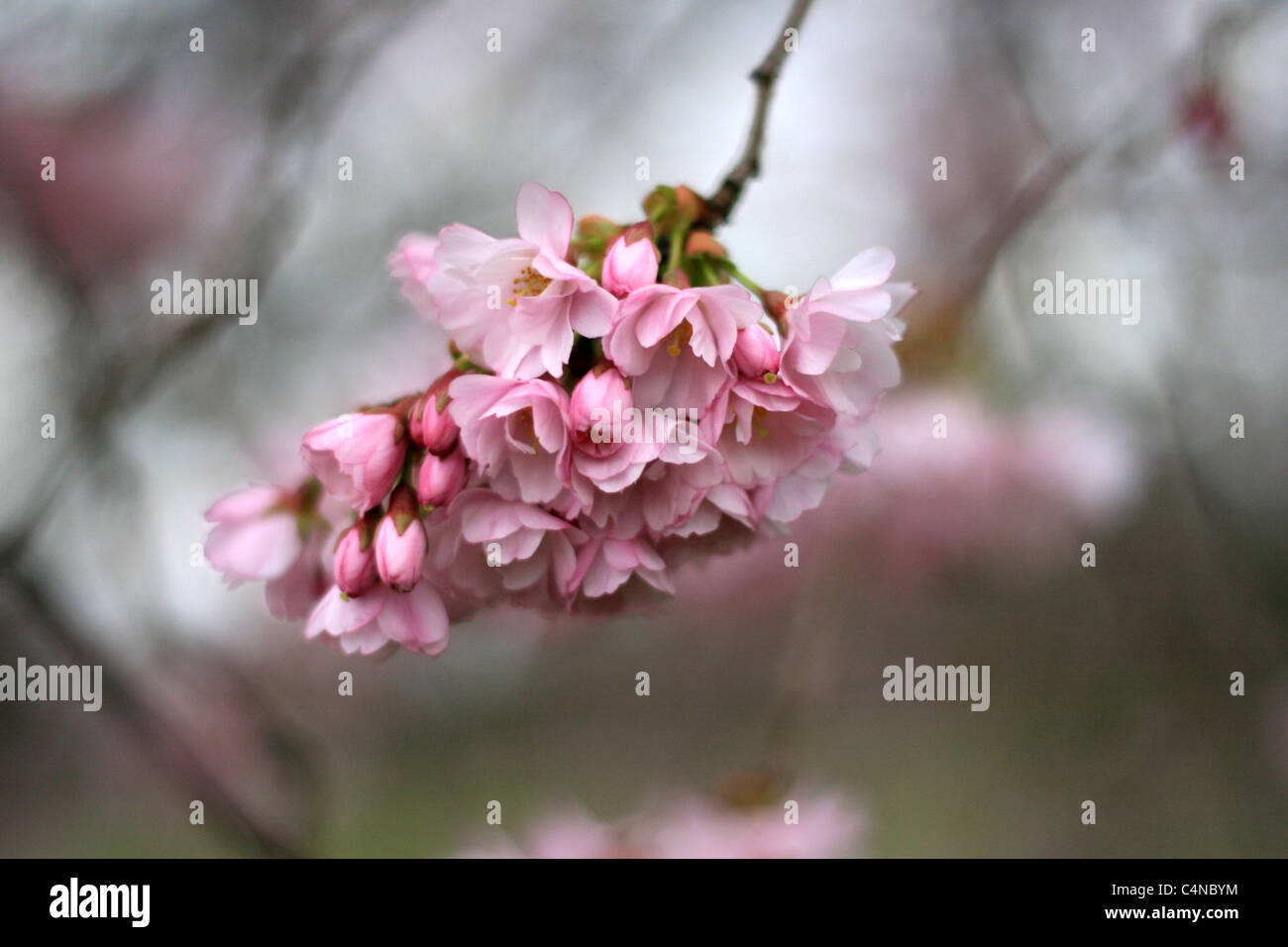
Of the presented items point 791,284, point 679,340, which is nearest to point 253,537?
point 679,340

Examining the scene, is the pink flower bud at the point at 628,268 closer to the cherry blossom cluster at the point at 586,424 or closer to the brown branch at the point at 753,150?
the cherry blossom cluster at the point at 586,424

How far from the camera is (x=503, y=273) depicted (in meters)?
0.58

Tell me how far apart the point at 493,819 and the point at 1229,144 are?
1.74 metres

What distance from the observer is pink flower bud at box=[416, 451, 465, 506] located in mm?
553

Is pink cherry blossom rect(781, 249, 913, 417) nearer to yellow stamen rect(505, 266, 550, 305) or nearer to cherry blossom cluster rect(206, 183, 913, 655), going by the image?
cherry blossom cluster rect(206, 183, 913, 655)

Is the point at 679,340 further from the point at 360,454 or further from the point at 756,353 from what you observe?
the point at 360,454

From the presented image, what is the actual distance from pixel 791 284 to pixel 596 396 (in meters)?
0.96

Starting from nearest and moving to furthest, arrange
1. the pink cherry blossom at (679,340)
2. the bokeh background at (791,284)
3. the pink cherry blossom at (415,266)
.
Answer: the pink cherry blossom at (679,340) → the pink cherry blossom at (415,266) → the bokeh background at (791,284)

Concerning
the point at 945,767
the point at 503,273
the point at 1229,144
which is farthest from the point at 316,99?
the point at 945,767

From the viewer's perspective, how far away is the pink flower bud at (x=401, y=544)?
0.56m

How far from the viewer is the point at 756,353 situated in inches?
21.1

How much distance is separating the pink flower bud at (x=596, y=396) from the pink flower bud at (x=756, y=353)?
0.08 meters

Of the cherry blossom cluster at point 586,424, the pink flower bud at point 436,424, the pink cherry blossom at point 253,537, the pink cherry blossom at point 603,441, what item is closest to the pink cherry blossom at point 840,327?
the cherry blossom cluster at point 586,424
